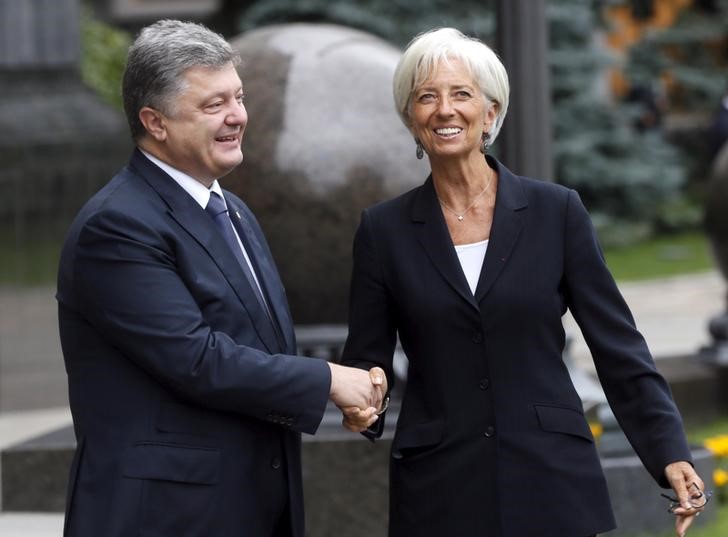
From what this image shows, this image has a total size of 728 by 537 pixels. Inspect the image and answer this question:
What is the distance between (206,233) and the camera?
3.45 meters

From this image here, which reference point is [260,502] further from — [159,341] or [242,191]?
[242,191]

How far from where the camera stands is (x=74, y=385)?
11.2ft

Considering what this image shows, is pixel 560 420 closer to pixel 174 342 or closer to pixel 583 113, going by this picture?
pixel 174 342

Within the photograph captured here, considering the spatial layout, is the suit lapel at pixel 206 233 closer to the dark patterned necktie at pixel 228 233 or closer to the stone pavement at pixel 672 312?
the dark patterned necktie at pixel 228 233

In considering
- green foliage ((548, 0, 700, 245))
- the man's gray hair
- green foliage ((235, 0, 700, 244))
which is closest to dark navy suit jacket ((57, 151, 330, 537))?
the man's gray hair

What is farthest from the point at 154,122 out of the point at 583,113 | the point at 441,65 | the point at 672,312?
the point at 583,113

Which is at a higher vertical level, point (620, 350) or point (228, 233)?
point (228, 233)

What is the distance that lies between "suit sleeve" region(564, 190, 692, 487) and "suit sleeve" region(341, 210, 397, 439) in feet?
1.47

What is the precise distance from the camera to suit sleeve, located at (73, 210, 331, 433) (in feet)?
10.8

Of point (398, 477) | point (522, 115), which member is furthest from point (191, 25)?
point (522, 115)

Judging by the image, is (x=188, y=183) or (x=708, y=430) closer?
(x=188, y=183)

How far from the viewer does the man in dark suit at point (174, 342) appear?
3.30m

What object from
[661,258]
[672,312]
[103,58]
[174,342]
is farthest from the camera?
[103,58]

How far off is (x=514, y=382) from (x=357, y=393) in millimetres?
370
